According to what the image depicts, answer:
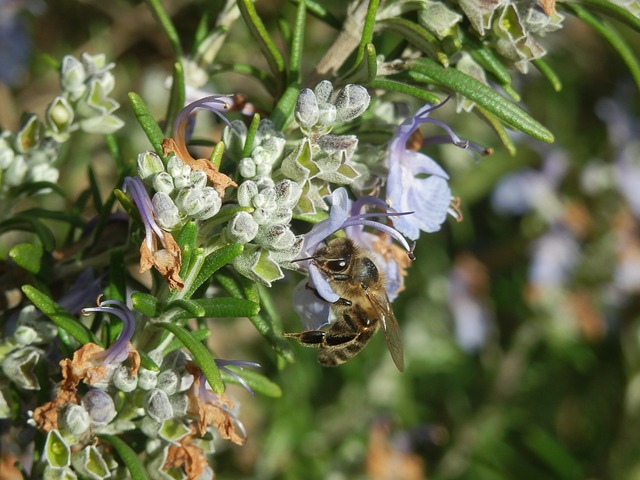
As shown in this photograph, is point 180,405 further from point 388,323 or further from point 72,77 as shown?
point 72,77

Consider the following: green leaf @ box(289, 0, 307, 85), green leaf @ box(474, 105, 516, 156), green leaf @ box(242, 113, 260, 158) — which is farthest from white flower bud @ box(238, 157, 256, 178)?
green leaf @ box(474, 105, 516, 156)

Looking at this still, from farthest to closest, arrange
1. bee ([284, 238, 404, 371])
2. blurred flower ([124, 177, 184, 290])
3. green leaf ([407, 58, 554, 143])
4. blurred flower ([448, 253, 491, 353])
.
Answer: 1. blurred flower ([448, 253, 491, 353])
2. bee ([284, 238, 404, 371])
3. green leaf ([407, 58, 554, 143])
4. blurred flower ([124, 177, 184, 290])

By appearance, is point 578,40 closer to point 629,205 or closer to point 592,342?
point 629,205

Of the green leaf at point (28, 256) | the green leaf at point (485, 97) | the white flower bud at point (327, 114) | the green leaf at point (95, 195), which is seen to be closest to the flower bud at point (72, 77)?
the green leaf at point (95, 195)

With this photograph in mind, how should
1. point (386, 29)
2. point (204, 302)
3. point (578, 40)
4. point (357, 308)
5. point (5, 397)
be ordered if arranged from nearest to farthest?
point (204, 302) → point (5, 397) → point (386, 29) → point (357, 308) → point (578, 40)

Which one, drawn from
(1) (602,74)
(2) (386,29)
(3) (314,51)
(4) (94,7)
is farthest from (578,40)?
(2) (386,29)

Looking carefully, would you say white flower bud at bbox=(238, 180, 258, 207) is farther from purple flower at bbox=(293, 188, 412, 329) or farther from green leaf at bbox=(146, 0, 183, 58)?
green leaf at bbox=(146, 0, 183, 58)
